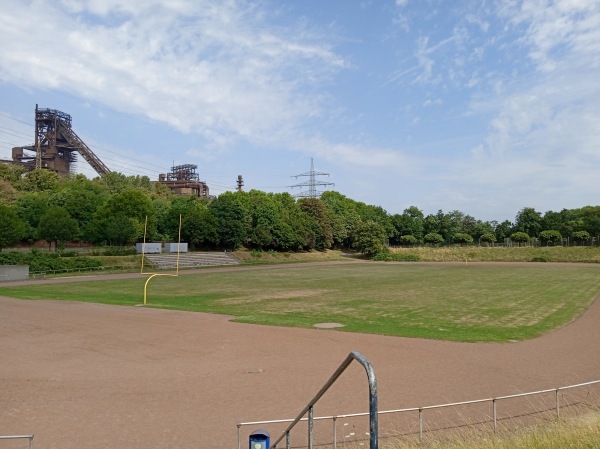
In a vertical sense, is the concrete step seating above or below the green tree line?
below

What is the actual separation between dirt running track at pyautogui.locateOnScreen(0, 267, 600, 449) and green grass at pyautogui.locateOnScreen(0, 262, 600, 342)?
216cm

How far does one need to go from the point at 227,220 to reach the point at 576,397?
271 ft

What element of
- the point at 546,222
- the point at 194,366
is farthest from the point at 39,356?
the point at 546,222

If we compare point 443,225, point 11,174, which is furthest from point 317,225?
point 11,174

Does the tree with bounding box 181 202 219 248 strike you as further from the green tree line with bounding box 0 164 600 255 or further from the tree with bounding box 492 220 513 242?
the tree with bounding box 492 220 513 242

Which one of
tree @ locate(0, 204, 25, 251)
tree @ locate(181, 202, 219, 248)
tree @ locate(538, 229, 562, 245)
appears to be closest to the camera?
tree @ locate(0, 204, 25, 251)

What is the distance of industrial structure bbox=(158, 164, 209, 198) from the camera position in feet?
474

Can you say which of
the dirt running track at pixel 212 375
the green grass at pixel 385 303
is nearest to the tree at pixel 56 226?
the green grass at pixel 385 303

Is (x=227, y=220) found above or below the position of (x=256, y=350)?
above

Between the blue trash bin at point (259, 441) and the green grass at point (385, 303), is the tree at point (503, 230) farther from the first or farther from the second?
Answer: the blue trash bin at point (259, 441)

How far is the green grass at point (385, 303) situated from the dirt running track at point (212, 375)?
7.10 feet

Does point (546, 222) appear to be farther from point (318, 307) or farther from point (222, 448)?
point (222, 448)

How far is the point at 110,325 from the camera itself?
22328 millimetres

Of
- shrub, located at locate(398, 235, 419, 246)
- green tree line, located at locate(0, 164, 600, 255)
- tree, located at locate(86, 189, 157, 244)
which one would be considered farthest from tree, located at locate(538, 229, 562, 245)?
tree, located at locate(86, 189, 157, 244)
